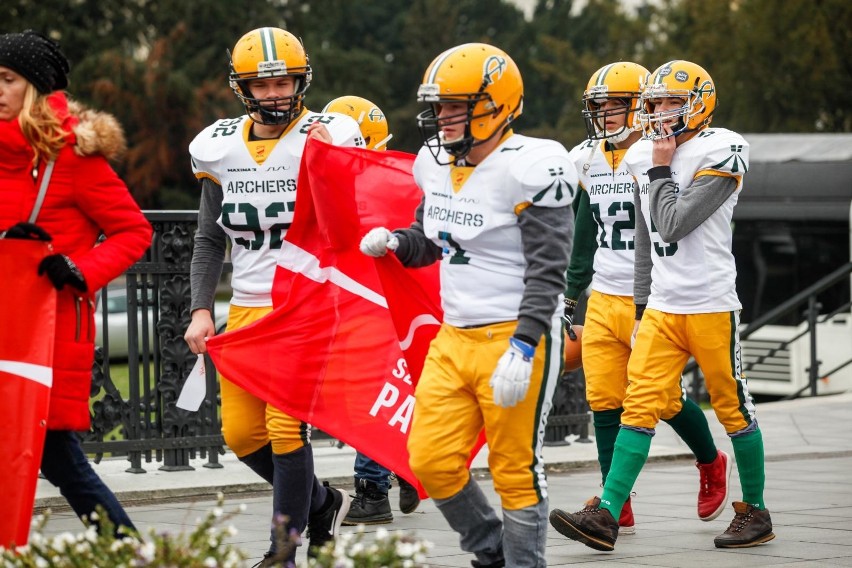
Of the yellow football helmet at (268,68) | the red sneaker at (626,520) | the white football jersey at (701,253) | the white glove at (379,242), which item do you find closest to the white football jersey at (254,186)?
the yellow football helmet at (268,68)

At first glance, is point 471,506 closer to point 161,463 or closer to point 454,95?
point 454,95

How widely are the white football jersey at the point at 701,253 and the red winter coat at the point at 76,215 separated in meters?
2.60

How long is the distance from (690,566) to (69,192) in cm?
301

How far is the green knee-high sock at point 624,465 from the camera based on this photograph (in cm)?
664

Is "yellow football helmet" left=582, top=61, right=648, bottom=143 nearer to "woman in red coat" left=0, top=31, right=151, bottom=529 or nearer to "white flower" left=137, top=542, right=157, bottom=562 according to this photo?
"woman in red coat" left=0, top=31, right=151, bottom=529

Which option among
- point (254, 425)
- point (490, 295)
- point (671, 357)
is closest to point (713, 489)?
point (671, 357)

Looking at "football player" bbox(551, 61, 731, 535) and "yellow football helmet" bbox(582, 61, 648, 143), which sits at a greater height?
"yellow football helmet" bbox(582, 61, 648, 143)

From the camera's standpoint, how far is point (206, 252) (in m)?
6.38

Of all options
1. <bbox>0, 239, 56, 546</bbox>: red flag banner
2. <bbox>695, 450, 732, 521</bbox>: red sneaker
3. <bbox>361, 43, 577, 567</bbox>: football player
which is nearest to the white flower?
<bbox>0, 239, 56, 546</bbox>: red flag banner

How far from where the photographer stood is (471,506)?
17.0 ft

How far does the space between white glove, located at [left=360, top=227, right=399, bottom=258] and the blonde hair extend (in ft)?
3.72

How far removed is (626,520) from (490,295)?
2352 mm

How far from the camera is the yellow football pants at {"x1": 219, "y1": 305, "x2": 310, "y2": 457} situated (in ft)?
20.0

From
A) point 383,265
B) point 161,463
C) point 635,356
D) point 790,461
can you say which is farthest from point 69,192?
point 790,461
